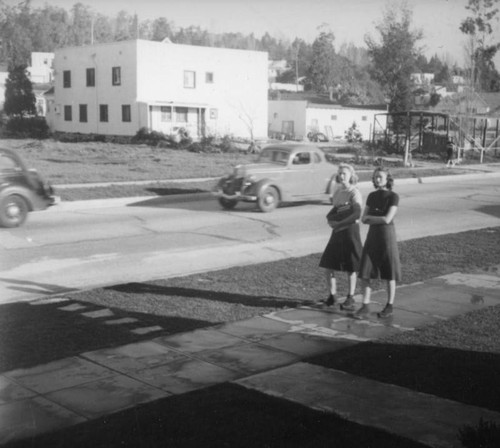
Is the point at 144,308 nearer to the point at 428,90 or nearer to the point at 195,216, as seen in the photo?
the point at 195,216

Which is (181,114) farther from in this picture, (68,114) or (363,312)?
(363,312)

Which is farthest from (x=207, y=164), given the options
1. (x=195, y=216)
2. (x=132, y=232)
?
(x=132, y=232)

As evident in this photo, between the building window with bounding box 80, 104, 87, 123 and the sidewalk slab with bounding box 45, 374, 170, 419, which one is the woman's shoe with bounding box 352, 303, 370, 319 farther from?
the building window with bounding box 80, 104, 87, 123

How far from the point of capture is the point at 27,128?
5500 centimetres

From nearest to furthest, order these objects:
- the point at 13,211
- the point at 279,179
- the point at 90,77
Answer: the point at 13,211, the point at 279,179, the point at 90,77

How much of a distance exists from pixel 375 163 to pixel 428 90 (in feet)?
108

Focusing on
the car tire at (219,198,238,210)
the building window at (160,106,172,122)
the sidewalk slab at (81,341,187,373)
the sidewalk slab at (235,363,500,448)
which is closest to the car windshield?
the car tire at (219,198,238,210)

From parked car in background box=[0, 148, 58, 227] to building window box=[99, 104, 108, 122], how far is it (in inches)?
1474

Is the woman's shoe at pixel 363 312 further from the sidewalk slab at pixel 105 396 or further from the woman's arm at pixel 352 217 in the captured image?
the sidewalk slab at pixel 105 396

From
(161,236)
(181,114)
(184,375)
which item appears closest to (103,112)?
(181,114)

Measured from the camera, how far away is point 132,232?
14.4 m

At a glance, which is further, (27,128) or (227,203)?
(27,128)

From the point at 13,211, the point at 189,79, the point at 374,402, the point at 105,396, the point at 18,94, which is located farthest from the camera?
the point at 18,94

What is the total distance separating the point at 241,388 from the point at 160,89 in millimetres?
45864
